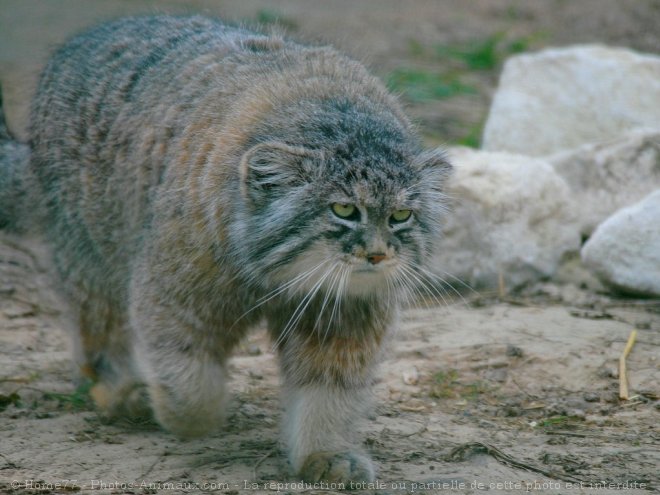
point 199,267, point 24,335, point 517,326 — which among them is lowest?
point 24,335

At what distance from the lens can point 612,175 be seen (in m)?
7.38

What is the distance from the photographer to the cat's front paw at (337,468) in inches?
180

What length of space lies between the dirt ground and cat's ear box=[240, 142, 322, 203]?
1.23 meters

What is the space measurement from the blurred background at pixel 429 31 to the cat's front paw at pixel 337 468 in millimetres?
4842

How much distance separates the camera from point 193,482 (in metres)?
4.48

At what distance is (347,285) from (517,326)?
7.10 feet

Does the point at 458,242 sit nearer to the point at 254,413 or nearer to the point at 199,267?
the point at 254,413

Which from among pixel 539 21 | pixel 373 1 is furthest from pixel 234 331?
pixel 373 1

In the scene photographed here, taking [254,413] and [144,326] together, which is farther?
[254,413]

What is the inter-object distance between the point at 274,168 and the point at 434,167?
2.53ft

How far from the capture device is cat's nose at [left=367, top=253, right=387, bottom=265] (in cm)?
425

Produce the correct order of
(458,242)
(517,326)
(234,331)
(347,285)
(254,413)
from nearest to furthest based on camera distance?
(347,285)
(234,331)
(254,413)
(517,326)
(458,242)

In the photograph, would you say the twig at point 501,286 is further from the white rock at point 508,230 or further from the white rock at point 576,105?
the white rock at point 576,105

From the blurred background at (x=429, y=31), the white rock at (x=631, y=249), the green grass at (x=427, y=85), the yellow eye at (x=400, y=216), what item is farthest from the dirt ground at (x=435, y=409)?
the green grass at (x=427, y=85)
